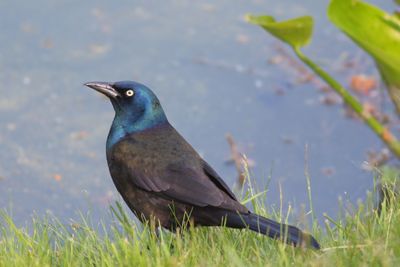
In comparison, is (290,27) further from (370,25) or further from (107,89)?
(107,89)

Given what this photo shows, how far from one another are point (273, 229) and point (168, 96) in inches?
96.7

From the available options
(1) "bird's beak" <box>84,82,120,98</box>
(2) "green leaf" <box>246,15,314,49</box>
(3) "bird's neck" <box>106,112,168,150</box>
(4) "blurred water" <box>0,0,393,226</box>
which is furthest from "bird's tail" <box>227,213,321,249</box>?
(4) "blurred water" <box>0,0,393,226</box>

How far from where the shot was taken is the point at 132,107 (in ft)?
13.6

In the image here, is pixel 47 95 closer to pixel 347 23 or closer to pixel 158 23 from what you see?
pixel 158 23

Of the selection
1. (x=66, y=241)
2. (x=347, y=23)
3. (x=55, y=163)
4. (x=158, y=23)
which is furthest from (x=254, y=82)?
(x=66, y=241)

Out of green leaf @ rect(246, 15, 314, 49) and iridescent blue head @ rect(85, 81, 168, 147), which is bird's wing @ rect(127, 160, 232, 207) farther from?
green leaf @ rect(246, 15, 314, 49)

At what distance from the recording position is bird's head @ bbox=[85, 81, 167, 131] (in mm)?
4125

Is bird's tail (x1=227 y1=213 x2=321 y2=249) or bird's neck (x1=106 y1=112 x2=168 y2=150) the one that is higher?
bird's neck (x1=106 y1=112 x2=168 y2=150)

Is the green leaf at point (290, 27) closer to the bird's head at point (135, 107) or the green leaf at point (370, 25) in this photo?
the green leaf at point (370, 25)

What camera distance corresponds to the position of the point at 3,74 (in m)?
5.97

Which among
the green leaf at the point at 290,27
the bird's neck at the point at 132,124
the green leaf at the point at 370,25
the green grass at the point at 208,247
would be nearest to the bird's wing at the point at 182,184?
the green grass at the point at 208,247

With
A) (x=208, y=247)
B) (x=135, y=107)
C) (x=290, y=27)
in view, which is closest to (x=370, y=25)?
(x=290, y=27)

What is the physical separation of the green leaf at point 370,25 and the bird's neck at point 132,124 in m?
0.85

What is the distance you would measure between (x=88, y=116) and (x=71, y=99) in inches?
6.9
